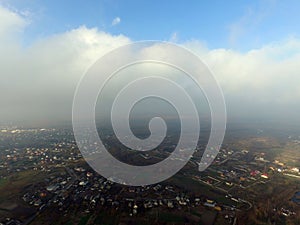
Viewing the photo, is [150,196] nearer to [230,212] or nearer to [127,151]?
[230,212]

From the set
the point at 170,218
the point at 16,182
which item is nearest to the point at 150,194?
the point at 170,218

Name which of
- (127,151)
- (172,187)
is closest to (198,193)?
(172,187)

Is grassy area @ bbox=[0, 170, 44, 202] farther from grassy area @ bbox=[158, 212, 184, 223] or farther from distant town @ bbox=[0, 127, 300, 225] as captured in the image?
grassy area @ bbox=[158, 212, 184, 223]

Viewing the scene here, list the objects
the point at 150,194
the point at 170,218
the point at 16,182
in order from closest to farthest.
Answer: the point at 170,218 < the point at 150,194 < the point at 16,182

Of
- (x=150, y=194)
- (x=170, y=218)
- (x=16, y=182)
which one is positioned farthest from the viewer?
(x=16, y=182)

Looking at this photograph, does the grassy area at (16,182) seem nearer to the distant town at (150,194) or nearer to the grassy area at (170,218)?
the distant town at (150,194)

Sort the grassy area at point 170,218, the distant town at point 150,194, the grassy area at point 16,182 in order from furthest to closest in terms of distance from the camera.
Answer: the grassy area at point 16,182
the distant town at point 150,194
the grassy area at point 170,218

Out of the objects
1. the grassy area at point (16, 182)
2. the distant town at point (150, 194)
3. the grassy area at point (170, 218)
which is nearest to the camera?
the grassy area at point (170, 218)

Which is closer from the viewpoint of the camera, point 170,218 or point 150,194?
point 170,218

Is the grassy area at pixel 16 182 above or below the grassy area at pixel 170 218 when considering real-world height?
below

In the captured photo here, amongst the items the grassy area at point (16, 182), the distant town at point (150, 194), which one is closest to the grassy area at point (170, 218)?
the distant town at point (150, 194)

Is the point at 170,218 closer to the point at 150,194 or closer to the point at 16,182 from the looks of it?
the point at 150,194

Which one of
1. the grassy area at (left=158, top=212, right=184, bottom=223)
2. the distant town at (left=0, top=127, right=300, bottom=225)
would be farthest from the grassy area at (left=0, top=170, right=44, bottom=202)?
the grassy area at (left=158, top=212, right=184, bottom=223)

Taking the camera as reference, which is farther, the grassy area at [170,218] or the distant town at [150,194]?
the distant town at [150,194]
